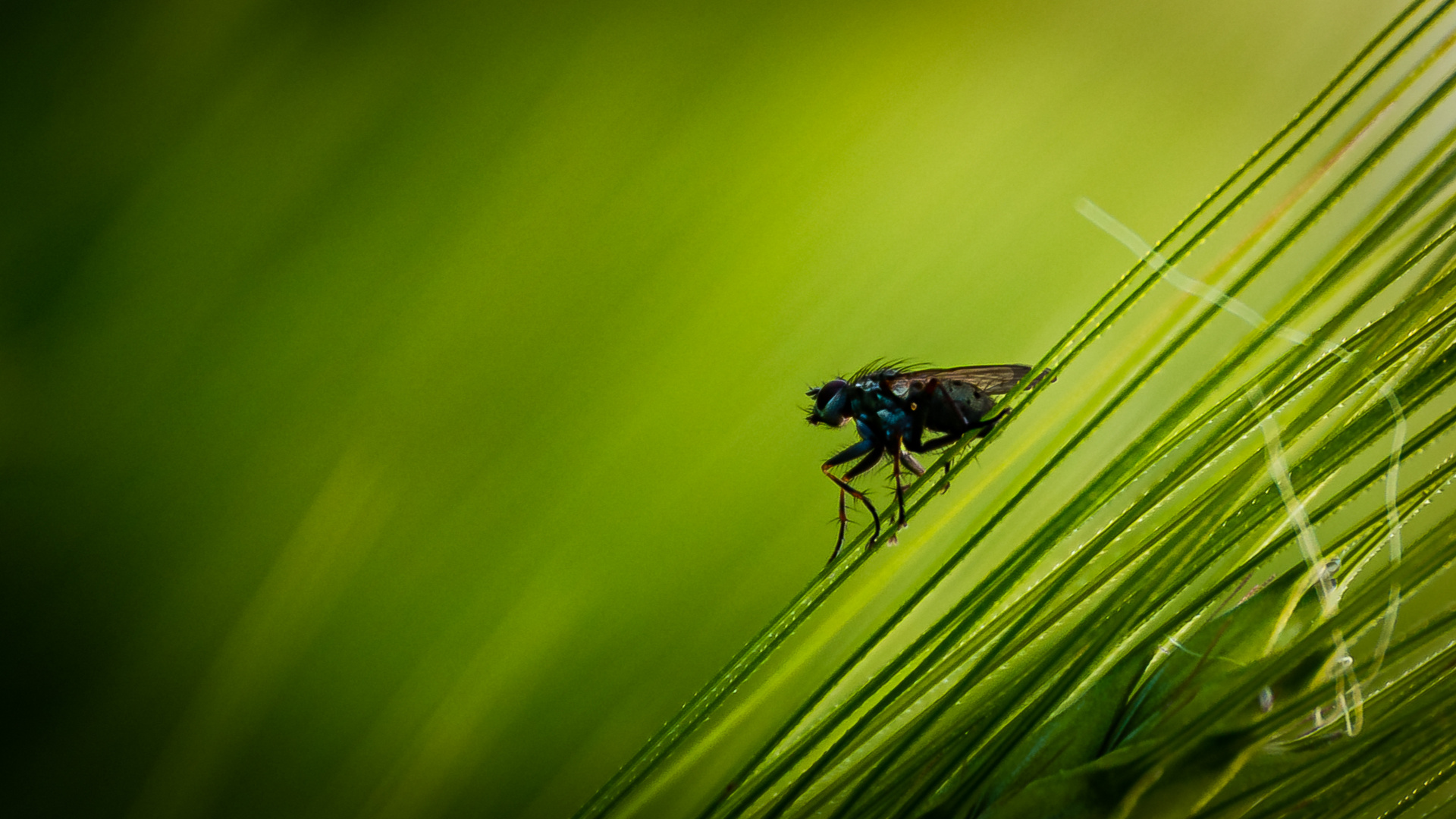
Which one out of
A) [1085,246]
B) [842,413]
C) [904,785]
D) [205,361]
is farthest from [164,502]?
[1085,246]

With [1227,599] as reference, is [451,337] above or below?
below

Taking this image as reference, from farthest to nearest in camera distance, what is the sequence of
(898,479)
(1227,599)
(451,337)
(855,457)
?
1. (451,337)
2. (855,457)
3. (898,479)
4. (1227,599)

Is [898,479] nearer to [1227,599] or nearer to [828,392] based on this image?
[828,392]

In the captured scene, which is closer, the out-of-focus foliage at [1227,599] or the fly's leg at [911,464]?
the out-of-focus foliage at [1227,599]

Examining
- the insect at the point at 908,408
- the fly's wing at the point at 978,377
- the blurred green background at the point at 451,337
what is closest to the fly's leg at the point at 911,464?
the insect at the point at 908,408

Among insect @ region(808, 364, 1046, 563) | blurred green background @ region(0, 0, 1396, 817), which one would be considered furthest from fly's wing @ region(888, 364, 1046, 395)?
blurred green background @ region(0, 0, 1396, 817)

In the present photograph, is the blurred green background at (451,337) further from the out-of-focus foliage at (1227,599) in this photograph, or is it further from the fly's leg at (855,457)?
the out-of-focus foliage at (1227,599)

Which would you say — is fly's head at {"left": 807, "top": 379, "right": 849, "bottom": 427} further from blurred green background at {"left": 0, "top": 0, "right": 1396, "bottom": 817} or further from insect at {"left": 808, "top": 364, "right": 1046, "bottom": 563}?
blurred green background at {"left": 0, "top": 0, "right": 1396, "bottom": 817}

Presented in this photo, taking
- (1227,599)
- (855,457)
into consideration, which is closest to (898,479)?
(855,457)

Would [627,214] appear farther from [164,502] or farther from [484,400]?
[164,502]
